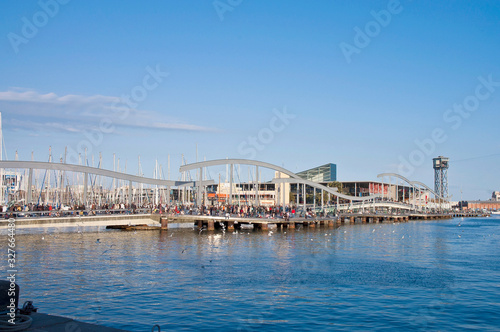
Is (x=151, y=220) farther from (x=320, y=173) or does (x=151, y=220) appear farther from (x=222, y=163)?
(x=320, y=173)

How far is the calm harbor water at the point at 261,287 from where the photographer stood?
17.1 metres

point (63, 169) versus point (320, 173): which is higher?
point (320, 173)

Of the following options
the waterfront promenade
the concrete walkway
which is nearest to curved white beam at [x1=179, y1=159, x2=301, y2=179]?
the waterfront promenade

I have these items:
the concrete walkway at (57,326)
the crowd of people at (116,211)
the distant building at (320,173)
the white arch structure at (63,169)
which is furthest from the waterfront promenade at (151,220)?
the distant building at (320,173)

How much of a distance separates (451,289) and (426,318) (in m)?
6.03

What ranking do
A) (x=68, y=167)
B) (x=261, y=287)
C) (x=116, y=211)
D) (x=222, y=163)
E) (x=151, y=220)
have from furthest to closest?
1. (x=222, y=163)
2. (x=151, y=220)
3. (x=116, y=211)
4. (x=68, y=167)
5. (x=261, y=287)

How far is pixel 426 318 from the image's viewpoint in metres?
17.7

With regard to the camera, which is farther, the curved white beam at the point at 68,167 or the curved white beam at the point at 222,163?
the curved white beam at the point at 222,163

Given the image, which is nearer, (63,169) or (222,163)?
(63,169)

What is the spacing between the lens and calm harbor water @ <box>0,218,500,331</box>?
1708 centimetres

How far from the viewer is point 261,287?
22.5 meters

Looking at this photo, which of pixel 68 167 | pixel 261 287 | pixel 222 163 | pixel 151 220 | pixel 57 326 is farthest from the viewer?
pixel 222 163

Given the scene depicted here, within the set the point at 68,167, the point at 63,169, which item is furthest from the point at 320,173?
the point at 63,169

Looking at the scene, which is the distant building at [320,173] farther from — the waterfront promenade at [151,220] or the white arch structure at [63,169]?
the white arch structure at [63,169]
